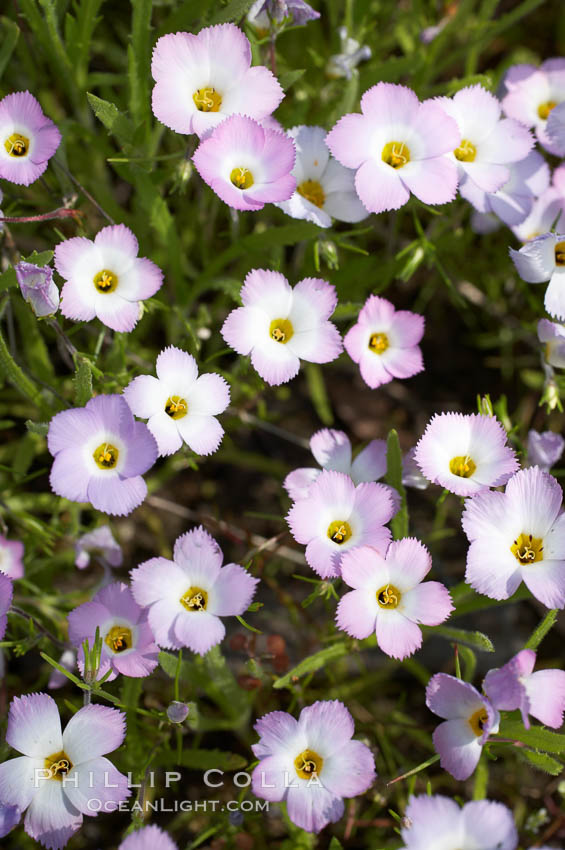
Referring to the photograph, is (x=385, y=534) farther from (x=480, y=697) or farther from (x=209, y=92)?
(x=209, y=92)

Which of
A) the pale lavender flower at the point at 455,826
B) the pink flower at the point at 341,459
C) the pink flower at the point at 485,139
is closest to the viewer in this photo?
the pale lavender flower at the point at 455,826

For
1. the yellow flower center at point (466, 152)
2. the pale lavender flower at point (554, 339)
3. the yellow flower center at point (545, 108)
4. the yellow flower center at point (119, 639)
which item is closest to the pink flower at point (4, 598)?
the yellow flower center at point (119, 639)

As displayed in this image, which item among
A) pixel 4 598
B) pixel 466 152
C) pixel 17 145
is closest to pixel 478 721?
pixel 4 598

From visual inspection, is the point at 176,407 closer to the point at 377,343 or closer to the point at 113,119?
the point at 377,343

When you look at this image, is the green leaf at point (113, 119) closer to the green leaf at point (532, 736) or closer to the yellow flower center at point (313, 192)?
the yellow flower center at point (313, 192)

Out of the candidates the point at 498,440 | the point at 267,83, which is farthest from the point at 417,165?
the point at 498,440

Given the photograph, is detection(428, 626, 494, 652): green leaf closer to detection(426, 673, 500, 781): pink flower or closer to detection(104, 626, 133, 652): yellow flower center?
detection(426, 673, 500, 781): pink flower
